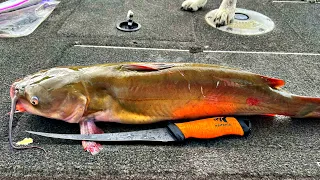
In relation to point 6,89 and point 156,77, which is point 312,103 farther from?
point 6,89

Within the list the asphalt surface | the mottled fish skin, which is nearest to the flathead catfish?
the mottled fish skin

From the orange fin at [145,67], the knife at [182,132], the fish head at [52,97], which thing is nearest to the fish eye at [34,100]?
the fish head at [52,97]

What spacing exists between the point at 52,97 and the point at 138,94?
1.20 ft

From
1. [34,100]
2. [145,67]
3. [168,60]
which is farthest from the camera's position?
[168,60]

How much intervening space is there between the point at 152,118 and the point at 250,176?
0.48 metres

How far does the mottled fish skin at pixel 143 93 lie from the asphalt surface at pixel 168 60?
12 cm

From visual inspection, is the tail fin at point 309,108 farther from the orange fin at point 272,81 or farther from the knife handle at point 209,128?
the knife handle at point 209,128

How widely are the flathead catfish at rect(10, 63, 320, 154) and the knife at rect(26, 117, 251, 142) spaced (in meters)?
0.04

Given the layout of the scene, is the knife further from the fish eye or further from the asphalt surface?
the fish eye

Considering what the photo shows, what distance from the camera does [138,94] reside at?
1514mm

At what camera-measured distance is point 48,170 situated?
1.34 m

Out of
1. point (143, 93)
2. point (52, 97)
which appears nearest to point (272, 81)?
point (143, 93)

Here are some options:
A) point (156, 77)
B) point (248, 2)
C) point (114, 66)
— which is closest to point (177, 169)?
point (156, 77)

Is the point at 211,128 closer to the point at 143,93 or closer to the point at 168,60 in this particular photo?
the point at 143,93
